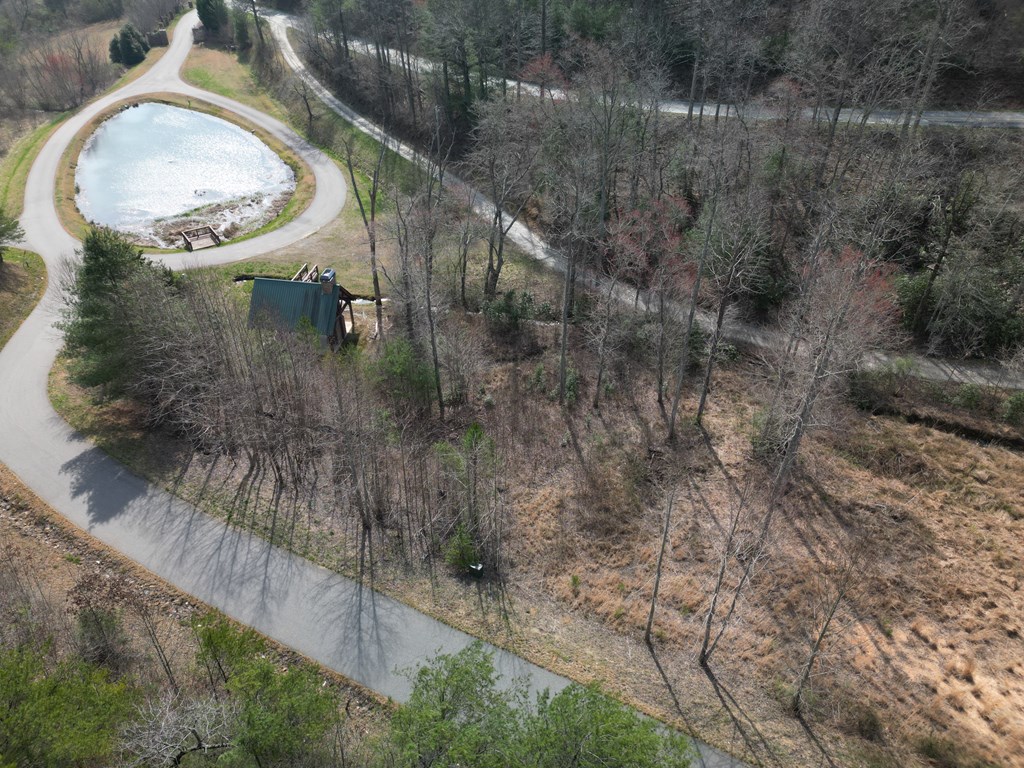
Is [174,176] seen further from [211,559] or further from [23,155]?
[211,559]

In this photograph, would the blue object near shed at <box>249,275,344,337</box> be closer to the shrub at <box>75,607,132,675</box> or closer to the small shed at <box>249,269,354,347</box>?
the small shed at <box>249,269,354,347</box>

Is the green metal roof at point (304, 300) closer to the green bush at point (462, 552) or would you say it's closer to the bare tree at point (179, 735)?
the green bush at point (462, 552)

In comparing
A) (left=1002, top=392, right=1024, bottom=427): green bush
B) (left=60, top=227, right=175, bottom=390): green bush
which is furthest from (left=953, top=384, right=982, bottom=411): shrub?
(left=60, top=227, right=175, bottom=390): green bush

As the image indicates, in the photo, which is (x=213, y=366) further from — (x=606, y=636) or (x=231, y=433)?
(x=606, y=636)

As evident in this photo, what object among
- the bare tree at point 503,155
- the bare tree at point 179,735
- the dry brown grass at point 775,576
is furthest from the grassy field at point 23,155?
the bare tree at point 179,735

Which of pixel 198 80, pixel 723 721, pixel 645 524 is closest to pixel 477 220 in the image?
pixel 645 524

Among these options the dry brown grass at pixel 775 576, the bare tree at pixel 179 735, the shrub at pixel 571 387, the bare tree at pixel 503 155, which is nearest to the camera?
the bare tree at pixel 179 735
